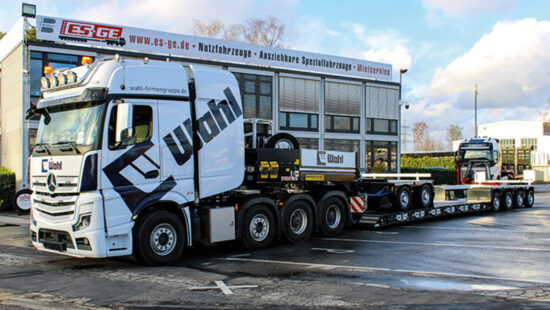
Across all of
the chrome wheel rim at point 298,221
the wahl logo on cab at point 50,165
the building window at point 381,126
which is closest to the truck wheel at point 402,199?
the chrome wheel rim at point 298,221

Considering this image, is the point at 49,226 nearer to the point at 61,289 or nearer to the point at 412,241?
the point at 61,289

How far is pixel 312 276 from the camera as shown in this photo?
7.54 m

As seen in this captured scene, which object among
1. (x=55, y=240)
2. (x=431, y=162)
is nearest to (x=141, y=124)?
(x=55, y=240)

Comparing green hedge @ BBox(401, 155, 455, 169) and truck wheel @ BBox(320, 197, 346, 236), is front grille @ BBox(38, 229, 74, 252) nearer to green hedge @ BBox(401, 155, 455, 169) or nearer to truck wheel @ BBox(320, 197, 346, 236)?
truck wheel @ BBox(320, 197, 346, 236)

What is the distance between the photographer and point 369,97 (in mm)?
30312

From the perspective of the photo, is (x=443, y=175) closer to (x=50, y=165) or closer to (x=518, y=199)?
Answer: (x=518, y=199)

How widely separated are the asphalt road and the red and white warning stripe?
1205 millimetres

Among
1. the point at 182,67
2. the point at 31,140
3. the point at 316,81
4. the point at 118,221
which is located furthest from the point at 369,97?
the point at 118,221

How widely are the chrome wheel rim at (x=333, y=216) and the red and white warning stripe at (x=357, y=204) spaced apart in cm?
56

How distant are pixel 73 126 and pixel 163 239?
2.46 m

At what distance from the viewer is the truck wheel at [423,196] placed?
15.0 metres

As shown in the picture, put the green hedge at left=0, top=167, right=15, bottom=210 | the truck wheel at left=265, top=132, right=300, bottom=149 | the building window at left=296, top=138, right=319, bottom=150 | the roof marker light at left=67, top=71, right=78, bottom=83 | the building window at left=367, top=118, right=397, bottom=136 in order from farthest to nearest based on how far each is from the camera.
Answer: the building window at left=367, top=118, right=397, bottom=136 < the building window at left=296, top=138, right=319, bottom=150 < the green hedge at left=0, top=167, right=15, bottom=210 < the truck wheel at left=265, top=132, right=300, bottom=149 < the roof marker light at left=67, top=71, right=78, bottom=83

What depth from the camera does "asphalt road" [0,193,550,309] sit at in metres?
6.09

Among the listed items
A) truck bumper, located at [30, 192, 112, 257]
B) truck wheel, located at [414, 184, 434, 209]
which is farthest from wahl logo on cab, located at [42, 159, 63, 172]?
truck wheel, located at [414, 184, 434, 209]
